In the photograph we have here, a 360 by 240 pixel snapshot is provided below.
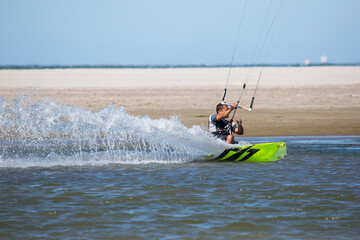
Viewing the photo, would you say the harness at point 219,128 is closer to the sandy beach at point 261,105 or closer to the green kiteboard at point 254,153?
the green kiteboard at point 254,153

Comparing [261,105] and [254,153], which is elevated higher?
[261,105]

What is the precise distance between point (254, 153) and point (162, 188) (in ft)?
12.5

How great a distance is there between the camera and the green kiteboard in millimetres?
13156

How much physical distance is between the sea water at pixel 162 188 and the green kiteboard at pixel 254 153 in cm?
31

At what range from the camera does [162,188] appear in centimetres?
995

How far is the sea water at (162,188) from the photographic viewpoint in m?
7.42

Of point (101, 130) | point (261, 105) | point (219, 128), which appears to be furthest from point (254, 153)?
point (261, 105)

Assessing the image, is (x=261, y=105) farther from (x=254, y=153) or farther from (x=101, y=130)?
(x=101, y=130)

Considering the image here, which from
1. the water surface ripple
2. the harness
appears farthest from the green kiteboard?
the harness

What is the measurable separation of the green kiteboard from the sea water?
1.01 ft

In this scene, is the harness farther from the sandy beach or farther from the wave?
the sandy beach

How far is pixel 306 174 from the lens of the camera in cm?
1129

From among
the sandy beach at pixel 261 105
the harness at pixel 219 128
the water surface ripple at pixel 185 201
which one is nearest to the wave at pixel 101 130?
the harness at pixel 219 128

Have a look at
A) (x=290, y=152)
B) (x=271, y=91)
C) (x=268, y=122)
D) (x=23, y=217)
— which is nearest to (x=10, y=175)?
(x=23, y=217)
